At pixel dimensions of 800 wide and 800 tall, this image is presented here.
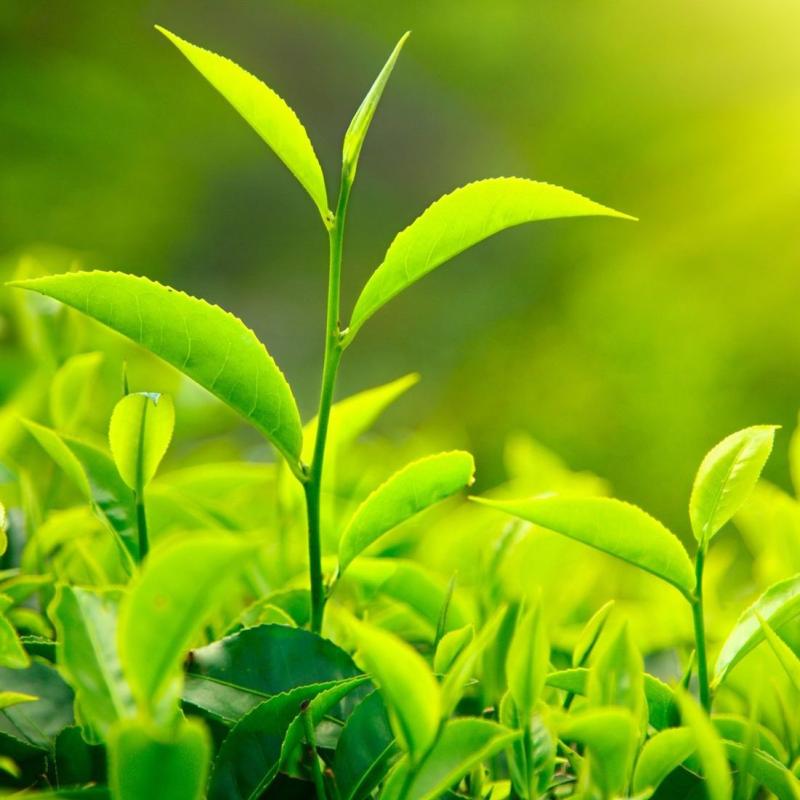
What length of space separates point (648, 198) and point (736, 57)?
100cm

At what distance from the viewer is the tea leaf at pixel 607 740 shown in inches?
15.7

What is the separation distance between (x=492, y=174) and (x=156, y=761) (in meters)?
4.40

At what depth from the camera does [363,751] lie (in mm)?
464

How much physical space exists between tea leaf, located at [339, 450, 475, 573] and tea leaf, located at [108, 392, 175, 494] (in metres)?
0.10

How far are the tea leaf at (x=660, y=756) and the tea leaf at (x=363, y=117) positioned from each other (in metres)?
0.28

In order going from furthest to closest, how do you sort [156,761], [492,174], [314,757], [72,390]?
[492,174] < [72,390] < [314,757] < [156,761]

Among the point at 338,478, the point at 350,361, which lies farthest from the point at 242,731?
the point at 350,361

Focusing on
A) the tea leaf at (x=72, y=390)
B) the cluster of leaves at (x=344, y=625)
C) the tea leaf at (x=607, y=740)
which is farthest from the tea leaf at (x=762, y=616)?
the tea leaf at (x=72, y=390)

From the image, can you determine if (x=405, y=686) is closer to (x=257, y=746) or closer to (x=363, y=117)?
(x=257, y=746)

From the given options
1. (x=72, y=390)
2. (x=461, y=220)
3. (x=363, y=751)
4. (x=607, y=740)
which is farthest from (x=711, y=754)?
(x=72, y=390)

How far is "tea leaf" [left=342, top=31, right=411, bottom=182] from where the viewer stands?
48 centimetres

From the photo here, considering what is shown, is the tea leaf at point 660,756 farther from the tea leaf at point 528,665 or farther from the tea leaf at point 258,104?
the tea leaf at point 258,104

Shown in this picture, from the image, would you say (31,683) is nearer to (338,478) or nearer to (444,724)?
(444,724)

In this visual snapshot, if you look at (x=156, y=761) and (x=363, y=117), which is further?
(x=363, y=117)
